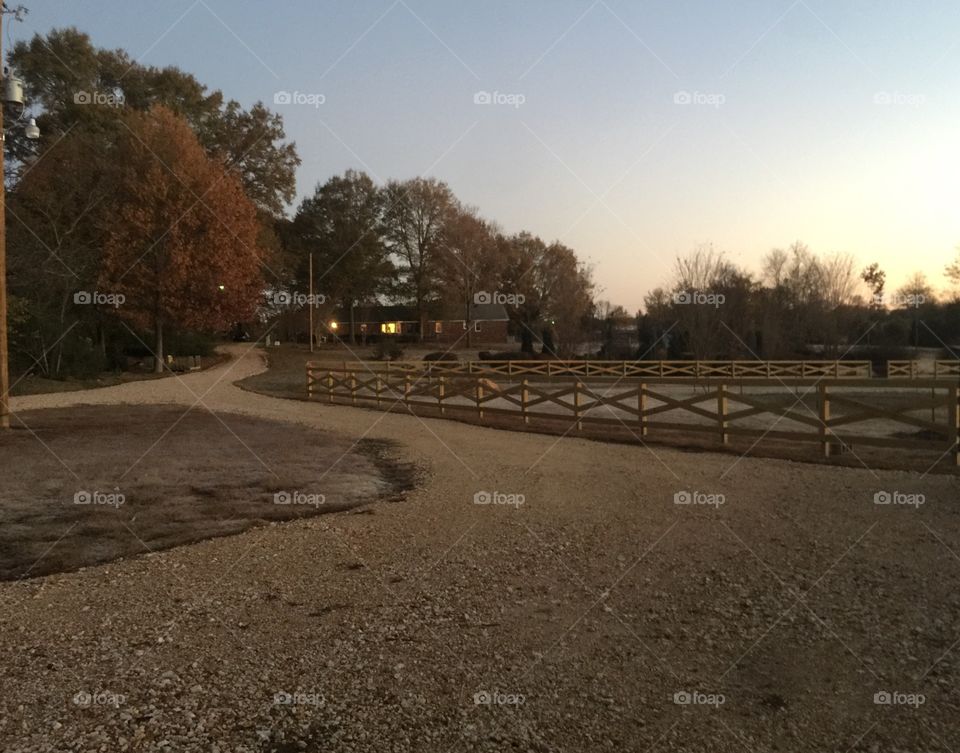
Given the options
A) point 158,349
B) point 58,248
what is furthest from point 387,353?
point 58,248

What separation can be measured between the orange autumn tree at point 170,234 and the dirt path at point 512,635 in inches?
1224

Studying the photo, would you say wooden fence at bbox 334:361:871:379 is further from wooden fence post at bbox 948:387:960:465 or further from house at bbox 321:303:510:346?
house at bbox 321:303:510:346

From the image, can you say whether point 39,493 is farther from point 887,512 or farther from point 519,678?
point 887,512

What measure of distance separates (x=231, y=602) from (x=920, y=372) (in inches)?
1637

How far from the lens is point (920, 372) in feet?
129

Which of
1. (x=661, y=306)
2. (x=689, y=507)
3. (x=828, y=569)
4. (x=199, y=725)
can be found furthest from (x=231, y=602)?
(x=661, y=306)

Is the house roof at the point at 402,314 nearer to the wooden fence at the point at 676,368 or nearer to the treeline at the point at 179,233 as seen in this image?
the treeline at the point at 179,233

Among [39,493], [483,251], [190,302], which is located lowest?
[39,493]

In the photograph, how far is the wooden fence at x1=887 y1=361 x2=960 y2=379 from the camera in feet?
121

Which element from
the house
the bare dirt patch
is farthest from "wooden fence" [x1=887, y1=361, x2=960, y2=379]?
the house

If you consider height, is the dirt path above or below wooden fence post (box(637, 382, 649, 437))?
below

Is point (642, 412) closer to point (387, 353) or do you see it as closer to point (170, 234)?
point (170, 234)

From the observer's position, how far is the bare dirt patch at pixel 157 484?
768 centimetres

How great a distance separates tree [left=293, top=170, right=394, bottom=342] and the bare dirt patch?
4068 centimetres
